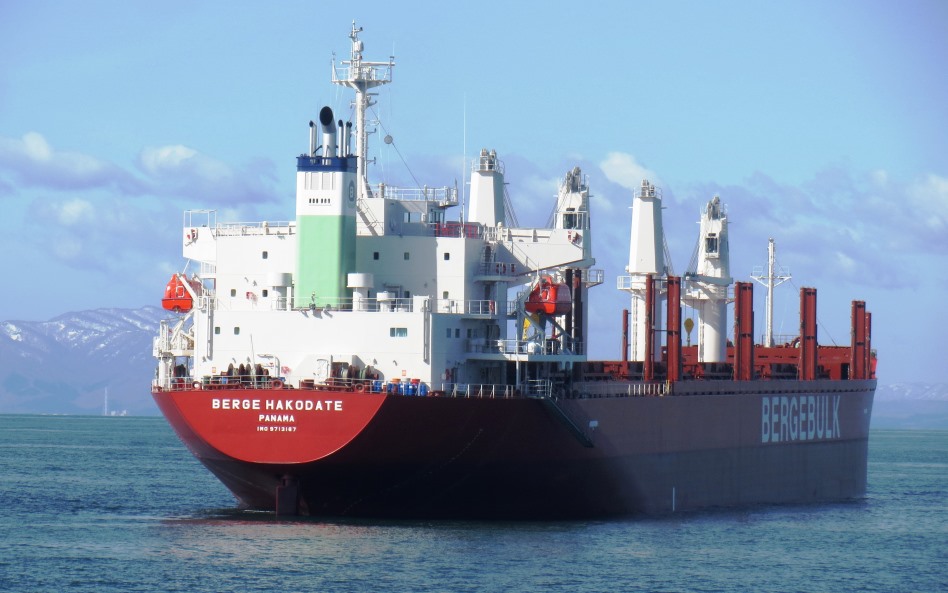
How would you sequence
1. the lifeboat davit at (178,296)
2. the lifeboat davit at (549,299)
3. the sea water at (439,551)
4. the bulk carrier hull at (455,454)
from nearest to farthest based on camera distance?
the sea water at (439,551) < the bulk carrier hull at (455,454) < the lifeboat davit at (549,299) < the lifeboat davit at (178,296)

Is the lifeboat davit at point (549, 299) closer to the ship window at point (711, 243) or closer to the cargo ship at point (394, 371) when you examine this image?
the cargo ship at point (394, 371)

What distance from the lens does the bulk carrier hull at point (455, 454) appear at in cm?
3703

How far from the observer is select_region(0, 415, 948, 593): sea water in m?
32.0

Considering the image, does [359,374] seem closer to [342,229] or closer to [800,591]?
[342,229]

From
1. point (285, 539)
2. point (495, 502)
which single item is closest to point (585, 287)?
point (495, 502)

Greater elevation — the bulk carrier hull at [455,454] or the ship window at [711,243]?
the ship window at [711,243]

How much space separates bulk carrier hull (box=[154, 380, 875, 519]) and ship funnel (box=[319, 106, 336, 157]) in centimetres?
646

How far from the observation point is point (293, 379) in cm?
3912

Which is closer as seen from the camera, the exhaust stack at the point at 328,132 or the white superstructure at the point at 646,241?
the exhaust stack at the point at 328,132

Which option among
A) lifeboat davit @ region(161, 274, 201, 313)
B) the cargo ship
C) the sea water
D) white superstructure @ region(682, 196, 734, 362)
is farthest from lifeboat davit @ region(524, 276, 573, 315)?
white superstructure @ region(682, 196, 734, 362)

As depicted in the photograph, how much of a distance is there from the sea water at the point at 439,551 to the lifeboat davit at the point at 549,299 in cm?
532

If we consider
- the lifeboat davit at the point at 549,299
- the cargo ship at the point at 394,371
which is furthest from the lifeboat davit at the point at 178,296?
the lifeboat davit at the point at 549,299

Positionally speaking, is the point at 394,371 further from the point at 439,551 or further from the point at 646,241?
the point at 646,241

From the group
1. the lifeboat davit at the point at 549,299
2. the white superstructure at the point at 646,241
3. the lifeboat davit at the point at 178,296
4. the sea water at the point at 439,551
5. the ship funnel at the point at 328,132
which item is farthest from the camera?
the white superstructure at the point at 646,241
